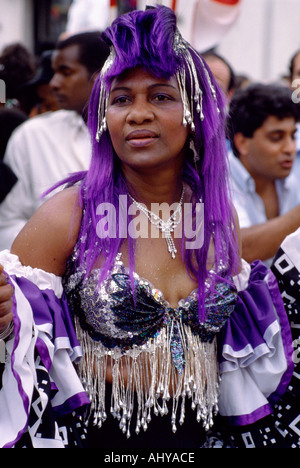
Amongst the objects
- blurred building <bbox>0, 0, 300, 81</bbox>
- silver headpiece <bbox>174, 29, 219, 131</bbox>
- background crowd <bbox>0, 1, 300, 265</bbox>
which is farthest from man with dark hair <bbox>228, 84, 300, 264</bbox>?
blurred building <bbox>0, 0, 300, 81</bbox>

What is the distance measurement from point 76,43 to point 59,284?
230 centimetres

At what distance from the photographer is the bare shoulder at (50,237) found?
1796 millimetres

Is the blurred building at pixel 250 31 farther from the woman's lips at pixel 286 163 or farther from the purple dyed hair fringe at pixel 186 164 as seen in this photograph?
the purple dyed hair fringe at pixel 186 164

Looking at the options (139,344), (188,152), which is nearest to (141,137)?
(188,152)

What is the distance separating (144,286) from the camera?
1858 mm

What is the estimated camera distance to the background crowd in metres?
3.34

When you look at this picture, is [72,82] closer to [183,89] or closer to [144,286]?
[183,89]

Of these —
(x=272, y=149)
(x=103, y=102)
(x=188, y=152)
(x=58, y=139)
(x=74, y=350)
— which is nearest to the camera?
(x=74, y=350)

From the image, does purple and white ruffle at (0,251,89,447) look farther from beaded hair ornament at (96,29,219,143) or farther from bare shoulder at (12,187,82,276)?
beaded hair ornament at (96,29,219,143)

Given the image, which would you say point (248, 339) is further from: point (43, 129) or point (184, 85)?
point (43, 129)

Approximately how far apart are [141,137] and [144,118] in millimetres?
54

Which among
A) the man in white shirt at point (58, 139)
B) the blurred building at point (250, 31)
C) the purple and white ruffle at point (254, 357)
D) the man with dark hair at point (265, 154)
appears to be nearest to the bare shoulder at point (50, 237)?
the purple and white ruffle at point (254, 357)

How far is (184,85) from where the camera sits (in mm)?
1895

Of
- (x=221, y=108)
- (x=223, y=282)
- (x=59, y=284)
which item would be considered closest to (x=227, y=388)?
(x=223, y=282)
